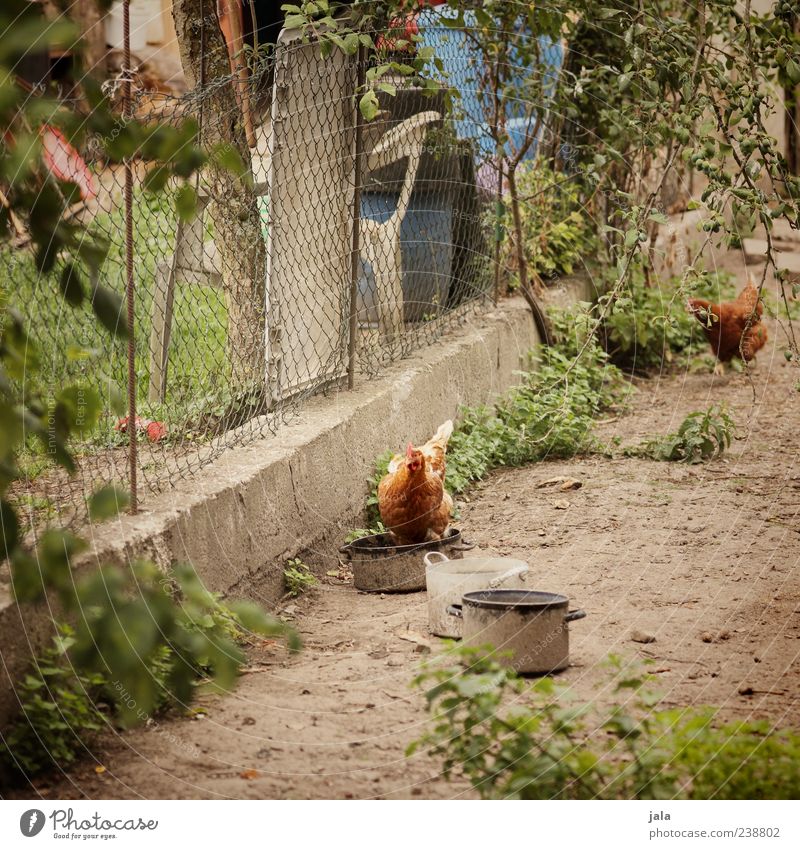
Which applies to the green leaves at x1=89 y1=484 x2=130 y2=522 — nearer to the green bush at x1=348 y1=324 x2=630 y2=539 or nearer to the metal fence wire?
the metal fence wire

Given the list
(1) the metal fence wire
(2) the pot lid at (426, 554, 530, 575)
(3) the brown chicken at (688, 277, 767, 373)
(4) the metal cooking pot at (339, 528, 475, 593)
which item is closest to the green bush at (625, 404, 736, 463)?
(1) the metal fence wire

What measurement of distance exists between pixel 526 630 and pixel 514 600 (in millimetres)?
219

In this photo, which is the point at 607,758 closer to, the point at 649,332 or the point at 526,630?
the point at 526,630

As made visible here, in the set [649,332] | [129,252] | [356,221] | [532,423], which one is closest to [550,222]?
[649,332]

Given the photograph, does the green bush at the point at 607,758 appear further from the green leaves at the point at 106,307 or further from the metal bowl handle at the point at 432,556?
the green leaves at the point at 106,307

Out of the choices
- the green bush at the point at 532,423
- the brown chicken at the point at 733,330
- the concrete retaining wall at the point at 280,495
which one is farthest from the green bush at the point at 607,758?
the brown chicken at the point at 733,330

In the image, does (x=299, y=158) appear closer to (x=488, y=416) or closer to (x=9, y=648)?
(x=488, y=416)

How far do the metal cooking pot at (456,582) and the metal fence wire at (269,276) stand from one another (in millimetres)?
996

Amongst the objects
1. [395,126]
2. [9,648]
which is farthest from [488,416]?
[9,648]

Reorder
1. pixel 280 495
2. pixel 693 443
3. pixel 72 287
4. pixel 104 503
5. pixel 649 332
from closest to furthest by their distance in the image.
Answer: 1. pixel 104 503
2. pixel 72 287
3. pixel 280 495
4. pixel 693 443
5. pixel 649 332

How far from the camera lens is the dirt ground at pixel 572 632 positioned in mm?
2756

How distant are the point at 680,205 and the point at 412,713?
28.4 ft

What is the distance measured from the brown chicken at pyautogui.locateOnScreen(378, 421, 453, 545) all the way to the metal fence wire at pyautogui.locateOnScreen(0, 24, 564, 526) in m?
0.60

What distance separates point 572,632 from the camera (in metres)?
3.72
